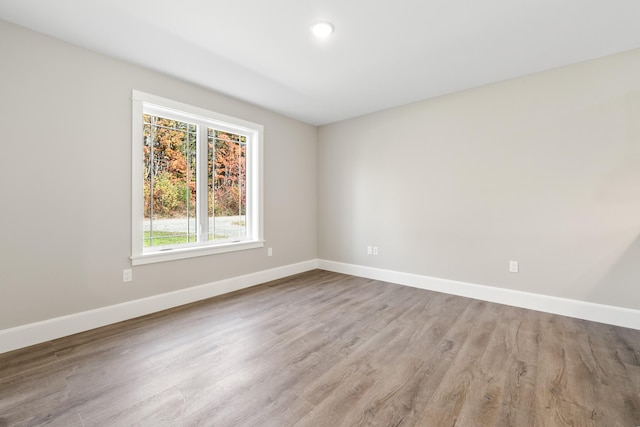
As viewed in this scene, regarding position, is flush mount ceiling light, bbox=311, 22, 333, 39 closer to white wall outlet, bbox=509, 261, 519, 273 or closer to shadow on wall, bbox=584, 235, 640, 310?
white wall outlet, bbox=509, 261, 519, 273

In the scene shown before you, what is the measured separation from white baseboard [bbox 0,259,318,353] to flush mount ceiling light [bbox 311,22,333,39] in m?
2.88

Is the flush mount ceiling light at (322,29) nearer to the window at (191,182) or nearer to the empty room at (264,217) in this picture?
the empty room at (264,217)

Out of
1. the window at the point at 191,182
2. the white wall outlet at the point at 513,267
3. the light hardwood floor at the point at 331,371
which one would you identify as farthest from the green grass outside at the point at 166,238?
the white wall outlet at the point at 513,267

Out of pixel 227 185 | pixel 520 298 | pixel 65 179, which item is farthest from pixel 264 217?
pixel 520 298

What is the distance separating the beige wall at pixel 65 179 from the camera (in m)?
2.11

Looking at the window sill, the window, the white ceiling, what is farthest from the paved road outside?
the white ceiling

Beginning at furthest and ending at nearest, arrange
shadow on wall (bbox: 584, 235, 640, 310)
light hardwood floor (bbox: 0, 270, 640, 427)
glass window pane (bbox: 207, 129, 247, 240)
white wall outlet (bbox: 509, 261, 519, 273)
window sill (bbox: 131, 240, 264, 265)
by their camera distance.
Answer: glass window pane (bbox: 207, 129, 247, 240) → white wall outlet (bbox: 509, 261, 519, 273) → window sill (bbox: 131, 240, 264, 265) → shadow on wall (bbox: 584, 235, 640, 310) → light hardwood floor (bbox: 0, 270, 640, 427)

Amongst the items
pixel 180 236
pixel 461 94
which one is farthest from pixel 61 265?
pixel 461 94

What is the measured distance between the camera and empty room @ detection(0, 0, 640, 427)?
1685mm

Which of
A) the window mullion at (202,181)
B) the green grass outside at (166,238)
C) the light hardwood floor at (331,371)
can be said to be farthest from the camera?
the window mullion at (202,181)

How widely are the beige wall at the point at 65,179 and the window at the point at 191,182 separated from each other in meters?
0.12

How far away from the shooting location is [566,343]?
2.21 metres

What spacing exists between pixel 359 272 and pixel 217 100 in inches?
123

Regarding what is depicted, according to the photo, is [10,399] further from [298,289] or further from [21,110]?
[298,289]
